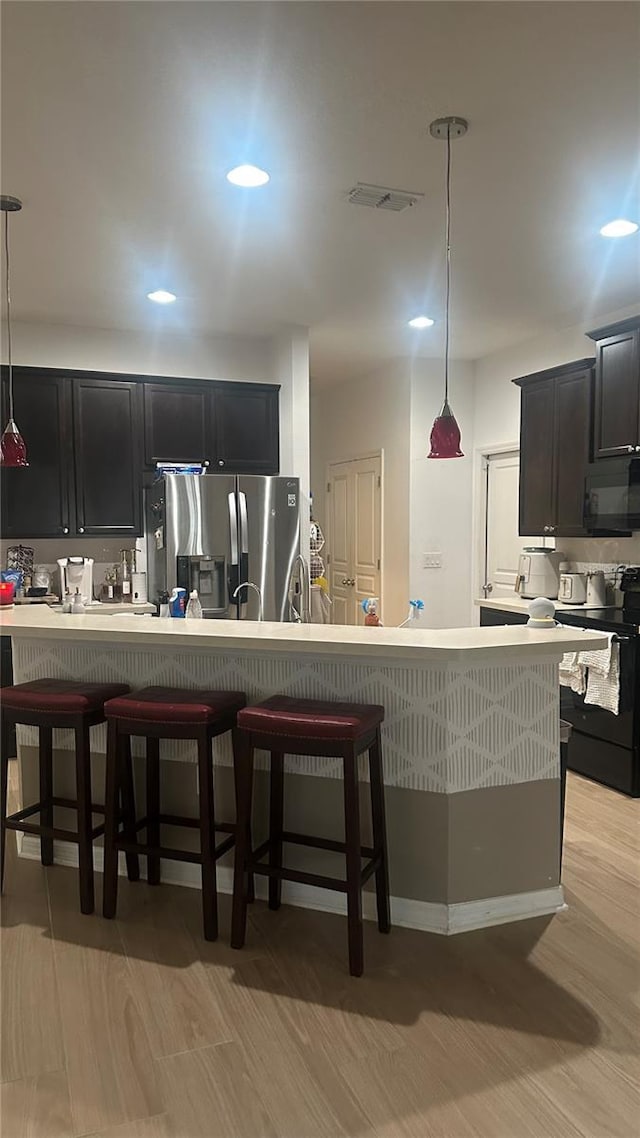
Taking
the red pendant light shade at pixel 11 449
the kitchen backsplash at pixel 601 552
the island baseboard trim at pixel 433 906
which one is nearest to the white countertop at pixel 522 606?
the kitchen backsplash at pixel 601 552

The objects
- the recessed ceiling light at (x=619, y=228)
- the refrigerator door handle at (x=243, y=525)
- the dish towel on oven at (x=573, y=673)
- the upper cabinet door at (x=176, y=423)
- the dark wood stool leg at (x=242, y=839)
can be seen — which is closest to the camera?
the dark wood stool leg at (x=242, y=839)

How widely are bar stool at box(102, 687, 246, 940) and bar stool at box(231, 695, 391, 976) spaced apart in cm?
11

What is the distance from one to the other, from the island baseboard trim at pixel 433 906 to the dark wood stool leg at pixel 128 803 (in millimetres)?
174

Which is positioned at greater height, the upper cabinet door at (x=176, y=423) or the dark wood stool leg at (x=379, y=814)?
the upper cabinet door at (x=176, y=423)

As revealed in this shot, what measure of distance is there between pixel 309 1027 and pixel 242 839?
1.94 feet

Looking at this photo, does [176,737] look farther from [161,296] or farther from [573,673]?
[161,296]

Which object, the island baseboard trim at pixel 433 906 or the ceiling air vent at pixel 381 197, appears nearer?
the island baseboard trim at pixel 433 906

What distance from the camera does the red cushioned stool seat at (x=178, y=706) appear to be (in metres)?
2.61

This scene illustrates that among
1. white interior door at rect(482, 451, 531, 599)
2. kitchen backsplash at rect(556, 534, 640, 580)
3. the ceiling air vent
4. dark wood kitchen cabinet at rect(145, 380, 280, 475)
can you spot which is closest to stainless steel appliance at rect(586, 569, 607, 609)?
kitchen backsplash at rect(556, 534, 640, 580)

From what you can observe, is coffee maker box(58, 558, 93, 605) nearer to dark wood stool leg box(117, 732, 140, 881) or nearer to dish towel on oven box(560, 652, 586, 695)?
dark wood stool leg box(117, 732, 140, 881)

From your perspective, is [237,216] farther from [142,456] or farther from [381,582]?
[381,582]

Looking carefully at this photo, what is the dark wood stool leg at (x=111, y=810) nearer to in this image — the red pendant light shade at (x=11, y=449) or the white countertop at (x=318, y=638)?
the white countertop at (x=318, y=638)

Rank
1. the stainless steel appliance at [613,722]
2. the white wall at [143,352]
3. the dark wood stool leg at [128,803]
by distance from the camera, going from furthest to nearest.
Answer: the white wall at [143,352] < the stainless steel appliance at [613,722] < the dark wood stool leg at [128,803]

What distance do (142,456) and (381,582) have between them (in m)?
2.53
